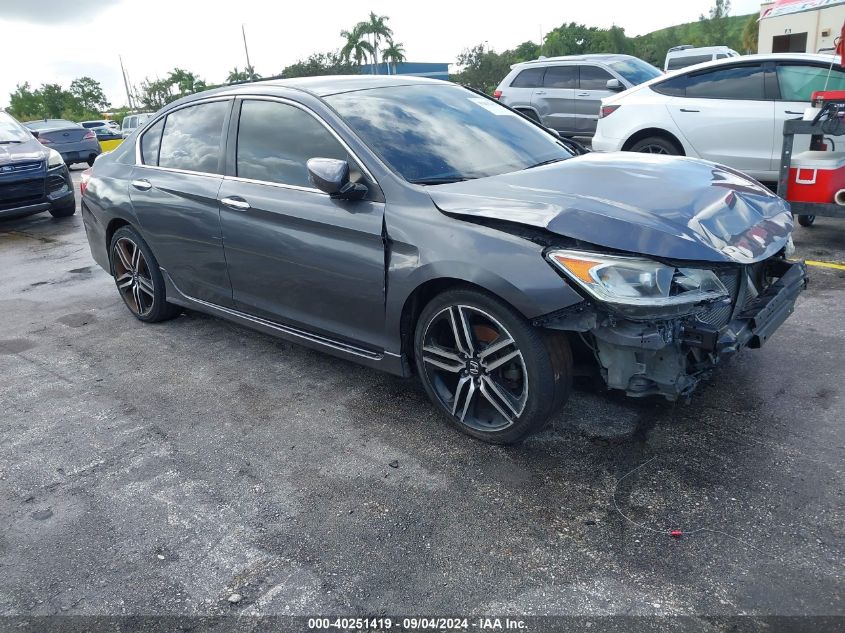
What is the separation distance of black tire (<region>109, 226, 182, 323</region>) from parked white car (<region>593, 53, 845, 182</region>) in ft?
19.2

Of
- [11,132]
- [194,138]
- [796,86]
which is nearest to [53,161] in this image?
[11,132]

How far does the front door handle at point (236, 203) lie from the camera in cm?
409

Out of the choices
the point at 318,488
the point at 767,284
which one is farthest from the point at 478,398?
the point at 767,284

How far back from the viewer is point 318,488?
313cm

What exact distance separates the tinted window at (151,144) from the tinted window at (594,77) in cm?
922

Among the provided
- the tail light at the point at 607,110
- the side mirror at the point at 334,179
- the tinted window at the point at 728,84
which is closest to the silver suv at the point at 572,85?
the tail light at the point at 607,110

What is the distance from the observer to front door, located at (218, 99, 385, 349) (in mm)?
3564

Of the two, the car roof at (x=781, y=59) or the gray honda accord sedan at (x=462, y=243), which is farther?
the car roof at (x=781, y=59)

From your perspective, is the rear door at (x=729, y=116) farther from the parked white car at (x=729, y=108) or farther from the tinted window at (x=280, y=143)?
the tinted window at (x=280, y=143)

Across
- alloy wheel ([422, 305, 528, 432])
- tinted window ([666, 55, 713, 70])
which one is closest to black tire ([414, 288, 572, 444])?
alloy wheel ([422, 305, 528, 432])

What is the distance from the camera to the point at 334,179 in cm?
342

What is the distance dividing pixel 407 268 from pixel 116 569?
175 centimetres

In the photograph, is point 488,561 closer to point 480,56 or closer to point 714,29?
point 480,56

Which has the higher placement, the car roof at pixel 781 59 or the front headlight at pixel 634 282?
the car roof at pixel 781 59
